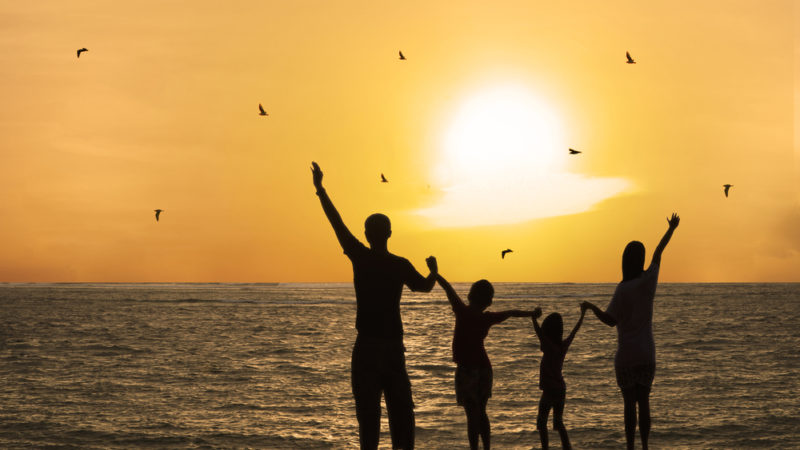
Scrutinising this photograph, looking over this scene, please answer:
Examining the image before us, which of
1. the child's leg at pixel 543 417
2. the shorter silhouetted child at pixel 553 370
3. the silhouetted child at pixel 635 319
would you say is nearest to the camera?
the silhouetted child at pixel 635 319

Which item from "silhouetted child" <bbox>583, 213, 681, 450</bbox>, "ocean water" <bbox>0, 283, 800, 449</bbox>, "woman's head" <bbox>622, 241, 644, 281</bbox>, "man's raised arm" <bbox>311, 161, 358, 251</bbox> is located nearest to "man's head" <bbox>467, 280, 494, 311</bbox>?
"silhouetted child" <bbox>583, 213, 681, 450</bbox>

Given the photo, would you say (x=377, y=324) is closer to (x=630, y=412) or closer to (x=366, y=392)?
(x=366, y=392)

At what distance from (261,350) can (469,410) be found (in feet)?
83.4

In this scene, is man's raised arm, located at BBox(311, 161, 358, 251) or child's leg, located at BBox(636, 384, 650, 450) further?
child's leg, located at BBox(636, 384, 650, 450)

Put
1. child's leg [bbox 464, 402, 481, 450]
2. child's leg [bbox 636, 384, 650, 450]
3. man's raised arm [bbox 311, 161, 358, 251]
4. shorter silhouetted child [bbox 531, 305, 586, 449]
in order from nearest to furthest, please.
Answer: man's raised arm [bbox 311, 161, 358, 251] < child's leg [bbox 636, 384, 650, 450] < child's leg [bbox 464, 402, 481, 450] < shorter silhouetted child [bbox 531, 305, 586, 449]

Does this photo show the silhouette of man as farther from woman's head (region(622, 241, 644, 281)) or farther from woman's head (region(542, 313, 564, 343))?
woman's head (region(542, 313, 564, 343))

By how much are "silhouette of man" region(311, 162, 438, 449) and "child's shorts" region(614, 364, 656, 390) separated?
3.00m

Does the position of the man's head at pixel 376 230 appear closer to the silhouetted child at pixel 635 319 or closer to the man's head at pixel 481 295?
the man's head at pixel 481 295

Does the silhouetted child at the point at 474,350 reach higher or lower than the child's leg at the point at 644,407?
higher

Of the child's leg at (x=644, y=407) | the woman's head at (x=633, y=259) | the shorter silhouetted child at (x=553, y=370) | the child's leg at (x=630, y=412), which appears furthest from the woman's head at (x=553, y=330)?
the woman's head at (x=633, y=259)

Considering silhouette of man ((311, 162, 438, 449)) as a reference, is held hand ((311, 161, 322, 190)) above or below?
above

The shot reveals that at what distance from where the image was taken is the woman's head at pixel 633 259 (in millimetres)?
8477

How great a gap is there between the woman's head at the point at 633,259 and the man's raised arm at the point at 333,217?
3463mm

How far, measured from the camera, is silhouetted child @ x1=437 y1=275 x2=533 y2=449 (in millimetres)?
8484
